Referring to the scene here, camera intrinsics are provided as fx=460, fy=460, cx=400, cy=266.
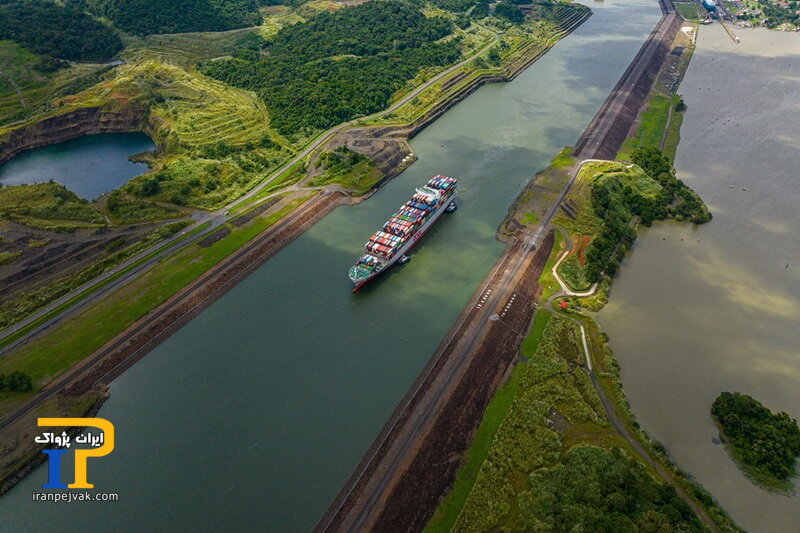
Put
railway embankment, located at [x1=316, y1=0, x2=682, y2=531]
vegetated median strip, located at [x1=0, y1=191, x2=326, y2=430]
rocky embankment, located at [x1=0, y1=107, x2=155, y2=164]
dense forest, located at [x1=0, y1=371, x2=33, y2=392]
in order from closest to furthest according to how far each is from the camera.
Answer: railway embankment, located at [x1=316, y1=0, x2=682, y2=531] → dense forest, located at [x1=0, y1=371, x2=33, y2=392] → vegetated median strip, located at [x1=0, y1=191, x2=326, y2=430] → rocky embankment, located at [x1=0, y1=107, x2=155, y2=164]

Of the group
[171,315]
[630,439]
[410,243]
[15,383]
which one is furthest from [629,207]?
[15,383]

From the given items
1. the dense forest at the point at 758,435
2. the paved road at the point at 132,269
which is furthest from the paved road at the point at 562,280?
the paved road at the point at 132,269

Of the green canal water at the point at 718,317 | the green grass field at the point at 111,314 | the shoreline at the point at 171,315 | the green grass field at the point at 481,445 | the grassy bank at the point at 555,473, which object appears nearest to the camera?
the grassy bank at the point at 555,473

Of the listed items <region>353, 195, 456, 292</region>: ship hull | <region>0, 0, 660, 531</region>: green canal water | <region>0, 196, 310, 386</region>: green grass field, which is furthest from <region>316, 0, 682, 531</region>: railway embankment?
<region>0, 196, 310, 386</region>: green grass field

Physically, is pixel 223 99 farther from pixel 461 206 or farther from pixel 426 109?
pixel 461 206

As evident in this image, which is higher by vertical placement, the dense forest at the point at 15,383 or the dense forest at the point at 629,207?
the dense forest at the point at 629,207

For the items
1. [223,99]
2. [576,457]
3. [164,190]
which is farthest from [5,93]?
[576,457]

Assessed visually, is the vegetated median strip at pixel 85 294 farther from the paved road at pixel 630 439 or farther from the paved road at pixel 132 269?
the paved road at pixel 630 439

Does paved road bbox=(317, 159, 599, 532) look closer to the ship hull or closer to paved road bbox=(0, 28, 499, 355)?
the ship hull
